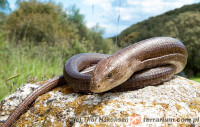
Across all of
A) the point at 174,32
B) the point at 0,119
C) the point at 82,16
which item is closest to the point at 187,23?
the point at 174,32

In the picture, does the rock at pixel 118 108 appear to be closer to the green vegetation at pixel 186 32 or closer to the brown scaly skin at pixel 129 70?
the brown scaly skin at pixel 129 70

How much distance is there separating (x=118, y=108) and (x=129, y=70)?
0.65 metres

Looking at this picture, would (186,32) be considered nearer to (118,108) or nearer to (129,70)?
(129,70)

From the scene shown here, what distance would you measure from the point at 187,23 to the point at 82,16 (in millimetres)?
15597

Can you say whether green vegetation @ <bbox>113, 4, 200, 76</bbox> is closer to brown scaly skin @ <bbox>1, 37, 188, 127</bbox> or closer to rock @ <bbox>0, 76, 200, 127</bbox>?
brown scaly skin @ <bbox>1, 37, 188, 127</bbox>

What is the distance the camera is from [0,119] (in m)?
2.70

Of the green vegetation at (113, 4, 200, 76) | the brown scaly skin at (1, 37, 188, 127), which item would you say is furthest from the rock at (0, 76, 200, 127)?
the green vegetation at (113, 4, 200, 76)

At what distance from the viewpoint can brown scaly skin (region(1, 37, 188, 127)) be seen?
2139mm

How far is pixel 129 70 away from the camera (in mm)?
2406

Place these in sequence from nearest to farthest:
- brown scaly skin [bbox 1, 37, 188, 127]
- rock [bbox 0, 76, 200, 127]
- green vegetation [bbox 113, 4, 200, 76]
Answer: rock [bbox 0, 76, 200, 127] → brown scaly skin [bbox 1, 37, 188, 127] → green vegetation [bbox 113, 4, 200, 76]

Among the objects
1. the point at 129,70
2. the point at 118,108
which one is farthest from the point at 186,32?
the point at 118,108

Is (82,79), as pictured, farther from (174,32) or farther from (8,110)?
(174,32)

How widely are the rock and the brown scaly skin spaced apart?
0.40ft

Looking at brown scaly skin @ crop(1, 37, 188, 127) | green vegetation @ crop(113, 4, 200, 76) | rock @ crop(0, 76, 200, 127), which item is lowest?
green vegetation @ crop(113, 4, 200, 76)
